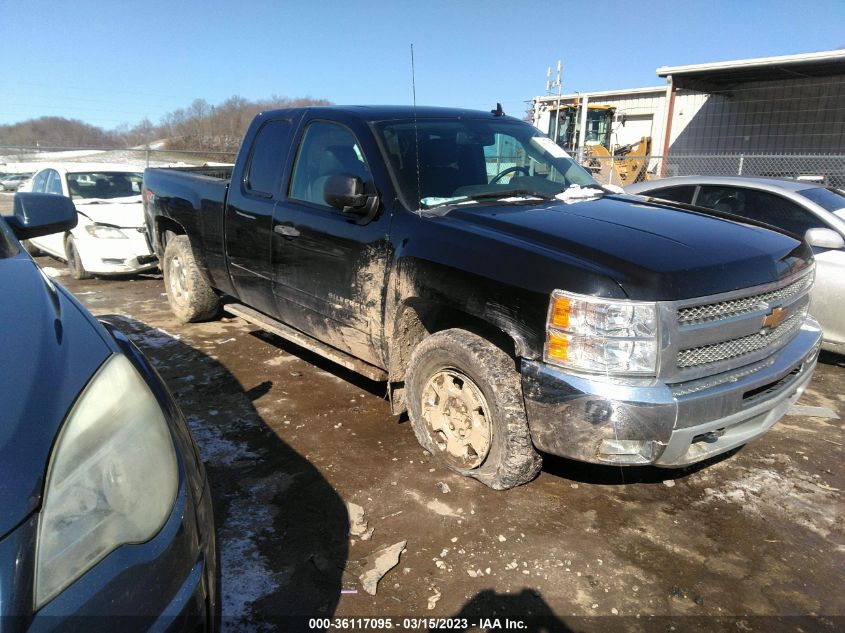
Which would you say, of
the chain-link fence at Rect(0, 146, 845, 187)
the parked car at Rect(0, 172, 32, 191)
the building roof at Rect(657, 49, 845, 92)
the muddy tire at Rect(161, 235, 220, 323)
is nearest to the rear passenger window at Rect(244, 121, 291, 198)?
the muddy tire at Rect(161, 235, 220, 323)

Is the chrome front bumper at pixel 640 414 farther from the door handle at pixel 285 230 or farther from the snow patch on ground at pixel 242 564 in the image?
the door handle at pixel 285 230

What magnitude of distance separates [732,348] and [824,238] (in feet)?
9.42

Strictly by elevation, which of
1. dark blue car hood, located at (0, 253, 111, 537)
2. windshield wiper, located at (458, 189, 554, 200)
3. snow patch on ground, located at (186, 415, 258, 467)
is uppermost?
windshield wiper, located at (458, 189, 554, 200)

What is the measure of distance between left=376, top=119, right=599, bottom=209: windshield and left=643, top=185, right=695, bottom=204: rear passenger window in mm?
2370

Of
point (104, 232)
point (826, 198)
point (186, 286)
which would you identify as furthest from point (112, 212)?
point (826, 198)

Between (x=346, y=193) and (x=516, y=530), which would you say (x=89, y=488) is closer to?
(x=516, y=530)

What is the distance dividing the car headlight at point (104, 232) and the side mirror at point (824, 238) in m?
7.73

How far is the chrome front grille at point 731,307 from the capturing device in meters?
2.58

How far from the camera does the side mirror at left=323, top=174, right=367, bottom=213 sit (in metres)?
3.40

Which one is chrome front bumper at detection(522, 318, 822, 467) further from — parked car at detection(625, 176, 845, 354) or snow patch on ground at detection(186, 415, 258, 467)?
parked car at detection(625, 176, 845, 354)

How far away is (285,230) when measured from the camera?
13.4 ft

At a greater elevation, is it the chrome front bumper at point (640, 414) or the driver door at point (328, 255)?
the driver door at point (328, 255)

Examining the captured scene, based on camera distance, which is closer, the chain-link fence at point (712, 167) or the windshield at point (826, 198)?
the windshield at point (826, 198)

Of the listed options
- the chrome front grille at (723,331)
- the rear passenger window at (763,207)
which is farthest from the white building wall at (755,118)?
the chrome front grille at (723,331)
